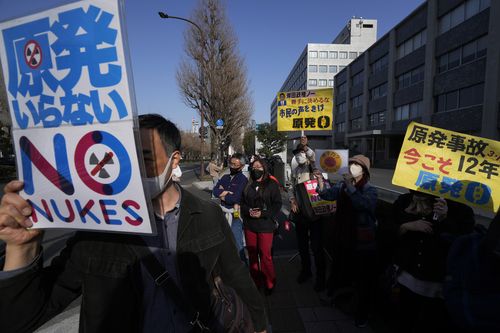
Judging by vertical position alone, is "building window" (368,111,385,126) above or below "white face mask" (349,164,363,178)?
above

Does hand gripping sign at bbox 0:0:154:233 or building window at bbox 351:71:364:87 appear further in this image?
building window at bbox 351:71:364:87

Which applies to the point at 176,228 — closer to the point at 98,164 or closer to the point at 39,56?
the point at 98,164

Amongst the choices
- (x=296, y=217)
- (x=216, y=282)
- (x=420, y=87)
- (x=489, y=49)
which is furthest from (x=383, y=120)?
(x=216, y=282)

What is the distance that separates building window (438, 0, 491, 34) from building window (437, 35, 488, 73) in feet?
6.51

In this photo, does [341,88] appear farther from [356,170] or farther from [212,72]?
[356,170]

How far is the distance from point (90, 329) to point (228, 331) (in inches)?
24.3

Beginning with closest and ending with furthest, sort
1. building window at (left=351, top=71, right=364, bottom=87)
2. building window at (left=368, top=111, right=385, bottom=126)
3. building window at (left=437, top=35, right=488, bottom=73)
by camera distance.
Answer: building window at (left=437, top=35, right=488, bottom=73)
building window at (left=368, top=111, right=385, bottom=126)
building window at (left=351, top=71, right=364, bottom=87)

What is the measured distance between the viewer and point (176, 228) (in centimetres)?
130

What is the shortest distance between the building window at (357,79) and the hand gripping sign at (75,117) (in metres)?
40.3

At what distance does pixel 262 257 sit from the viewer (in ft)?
11.2

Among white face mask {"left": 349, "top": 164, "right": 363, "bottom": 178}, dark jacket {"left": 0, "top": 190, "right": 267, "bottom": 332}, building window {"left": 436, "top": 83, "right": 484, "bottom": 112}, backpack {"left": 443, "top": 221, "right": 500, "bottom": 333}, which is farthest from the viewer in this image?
building window {"left": 436, "top": 83, "right": 484, "bottom": 112}

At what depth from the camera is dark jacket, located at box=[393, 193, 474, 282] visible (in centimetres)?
200

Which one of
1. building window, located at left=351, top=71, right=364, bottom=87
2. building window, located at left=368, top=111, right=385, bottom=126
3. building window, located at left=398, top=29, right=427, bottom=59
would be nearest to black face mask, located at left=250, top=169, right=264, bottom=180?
building window, located at left=398, top=29, right=427, bottom=59

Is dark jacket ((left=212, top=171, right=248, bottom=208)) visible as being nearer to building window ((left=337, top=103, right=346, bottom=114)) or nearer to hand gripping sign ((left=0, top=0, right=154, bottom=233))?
hand gripping sign ((left=0, top=0, right=154, bottom=233))
